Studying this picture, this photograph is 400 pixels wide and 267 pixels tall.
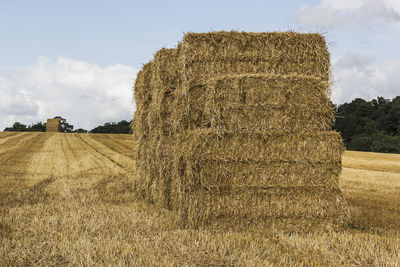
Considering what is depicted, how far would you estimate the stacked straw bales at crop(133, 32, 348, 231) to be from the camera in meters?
6.25

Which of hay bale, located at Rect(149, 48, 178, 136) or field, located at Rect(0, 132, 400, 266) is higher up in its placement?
hay bale, located at Rect(149, 48, 178, 136)

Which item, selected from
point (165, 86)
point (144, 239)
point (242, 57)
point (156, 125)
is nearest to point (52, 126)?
point (156, 125)

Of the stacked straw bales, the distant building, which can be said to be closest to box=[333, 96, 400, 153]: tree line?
the distant building

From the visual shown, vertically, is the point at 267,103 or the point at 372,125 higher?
the point at 372,125

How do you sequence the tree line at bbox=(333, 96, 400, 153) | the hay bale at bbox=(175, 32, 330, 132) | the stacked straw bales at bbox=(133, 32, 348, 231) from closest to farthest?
the stacked straw bales at bbox=(133, 32, 348, 231)
the hay bale at bbox=(175, 32, 330, 132)
the tree line at bbox=(333, 96, 400, 153)

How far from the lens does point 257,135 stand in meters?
6.33

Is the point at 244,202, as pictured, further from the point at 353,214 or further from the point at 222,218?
the point at 353,214

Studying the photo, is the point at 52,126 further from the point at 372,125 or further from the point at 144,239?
the point at 372,125

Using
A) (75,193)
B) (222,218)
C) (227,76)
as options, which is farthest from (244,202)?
(75,193)

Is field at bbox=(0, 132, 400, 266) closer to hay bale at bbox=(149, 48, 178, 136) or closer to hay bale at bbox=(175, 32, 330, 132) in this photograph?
hay bale at bbox=(149, 48, 178, 136)

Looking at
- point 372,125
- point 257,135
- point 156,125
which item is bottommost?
point 257,135

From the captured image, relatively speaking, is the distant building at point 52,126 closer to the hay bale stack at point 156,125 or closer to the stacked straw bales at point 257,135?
the hay bale stack at point 156,125

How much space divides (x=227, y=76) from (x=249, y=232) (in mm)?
2707

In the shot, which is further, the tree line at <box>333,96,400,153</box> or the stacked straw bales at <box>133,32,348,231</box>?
the tree line at <box>333,96,400,153</box>
